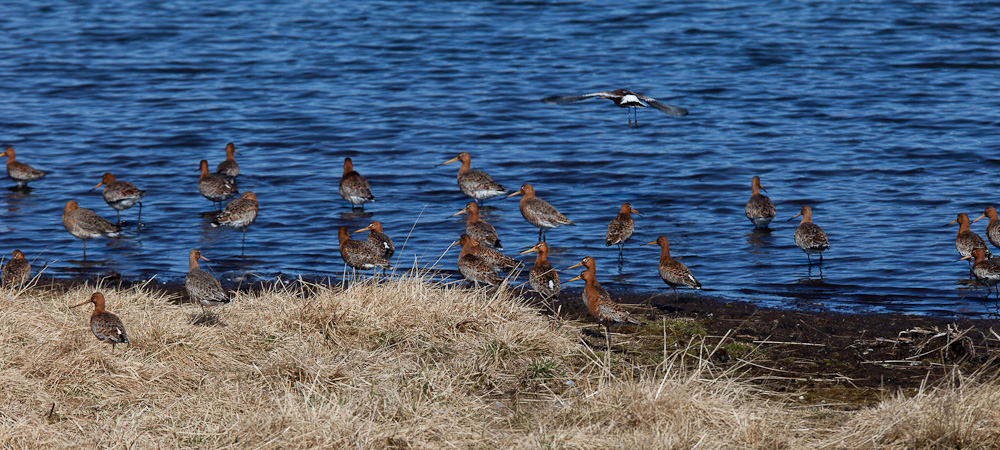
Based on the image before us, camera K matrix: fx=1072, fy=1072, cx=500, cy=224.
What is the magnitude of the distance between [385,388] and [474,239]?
6719mm

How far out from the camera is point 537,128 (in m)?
22.9

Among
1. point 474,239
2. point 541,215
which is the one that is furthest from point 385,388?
point 541,215

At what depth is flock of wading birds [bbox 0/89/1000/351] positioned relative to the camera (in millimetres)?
10016

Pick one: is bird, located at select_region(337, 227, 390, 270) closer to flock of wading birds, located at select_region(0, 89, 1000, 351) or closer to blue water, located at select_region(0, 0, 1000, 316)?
flock of wading birds, located at select_region(0, 89, 1000, 351)

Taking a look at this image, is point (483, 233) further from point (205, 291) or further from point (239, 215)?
point (205, 291)

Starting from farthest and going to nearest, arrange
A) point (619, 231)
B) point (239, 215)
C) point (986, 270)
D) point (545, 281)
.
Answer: point (239, 215) → point (619, 231) → point (986, 270) → point (545, 281)

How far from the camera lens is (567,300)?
36.6 ft

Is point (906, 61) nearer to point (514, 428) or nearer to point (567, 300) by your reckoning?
point (567, 300)

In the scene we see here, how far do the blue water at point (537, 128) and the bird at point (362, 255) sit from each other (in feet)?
1.26

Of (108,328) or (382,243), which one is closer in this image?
(108,328)

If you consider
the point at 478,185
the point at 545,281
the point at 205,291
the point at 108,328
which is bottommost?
the point at 478,185

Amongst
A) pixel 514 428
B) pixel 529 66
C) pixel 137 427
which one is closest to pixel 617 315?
pixel 514 428

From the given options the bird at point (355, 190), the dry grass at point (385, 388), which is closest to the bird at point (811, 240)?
the dry grass at point (385, 388)

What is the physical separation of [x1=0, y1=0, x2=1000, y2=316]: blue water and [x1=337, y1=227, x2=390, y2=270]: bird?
383 millimetres
